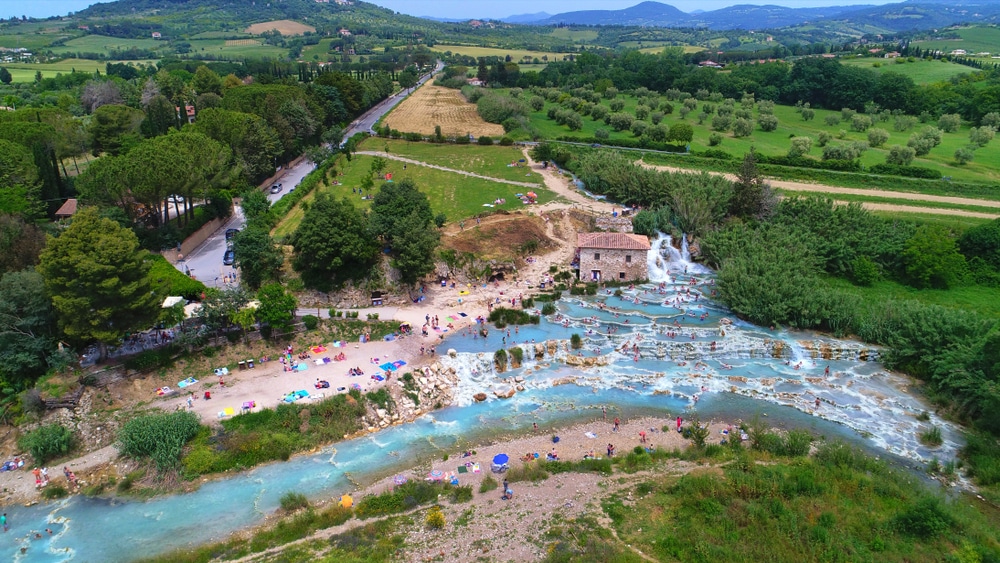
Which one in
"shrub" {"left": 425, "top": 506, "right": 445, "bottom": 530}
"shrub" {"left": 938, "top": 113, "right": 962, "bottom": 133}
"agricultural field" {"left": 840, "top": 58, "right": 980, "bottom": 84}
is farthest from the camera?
"agricultural field" {"left": 840, "top": 58, "right": 980, "bottom": 84}

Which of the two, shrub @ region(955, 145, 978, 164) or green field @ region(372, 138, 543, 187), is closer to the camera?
shrub @ region(955, 145, 978, 164)

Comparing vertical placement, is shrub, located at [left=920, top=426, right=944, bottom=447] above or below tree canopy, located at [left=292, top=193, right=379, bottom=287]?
below

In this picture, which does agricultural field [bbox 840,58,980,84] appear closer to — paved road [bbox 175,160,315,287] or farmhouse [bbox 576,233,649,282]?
farmhouse [bbox 576,233,649,282]

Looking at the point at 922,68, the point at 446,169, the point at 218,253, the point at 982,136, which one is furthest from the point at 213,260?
the point at 922,68

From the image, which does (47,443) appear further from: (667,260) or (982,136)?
(982,136)

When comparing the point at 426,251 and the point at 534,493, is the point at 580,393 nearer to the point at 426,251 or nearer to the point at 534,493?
the point at 534,493

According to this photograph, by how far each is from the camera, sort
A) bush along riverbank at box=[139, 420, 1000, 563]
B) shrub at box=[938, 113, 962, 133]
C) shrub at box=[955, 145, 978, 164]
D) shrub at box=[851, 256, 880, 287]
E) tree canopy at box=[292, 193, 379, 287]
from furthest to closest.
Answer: shrub at box=[938, 113, 962, 133]
shrub at box=[955, 145, 978, 164]
shrub at box=[851, 256, 880, 287]
tree canopy at box=[292, 193, 379, 287]
bush along riverbank at box=[139, 420, 1000, 563]

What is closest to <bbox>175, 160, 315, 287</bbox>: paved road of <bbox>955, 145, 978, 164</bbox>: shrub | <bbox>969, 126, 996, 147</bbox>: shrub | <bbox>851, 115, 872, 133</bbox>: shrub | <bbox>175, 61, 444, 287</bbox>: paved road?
<bbox>175, 61, 444, 287</bbox>: paved road

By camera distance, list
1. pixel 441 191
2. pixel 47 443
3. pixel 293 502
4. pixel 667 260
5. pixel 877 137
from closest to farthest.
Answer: pixel 293 502 → pixel 47 443 → pixel 667 260 → pixel 441 191 → pixel 877 137
